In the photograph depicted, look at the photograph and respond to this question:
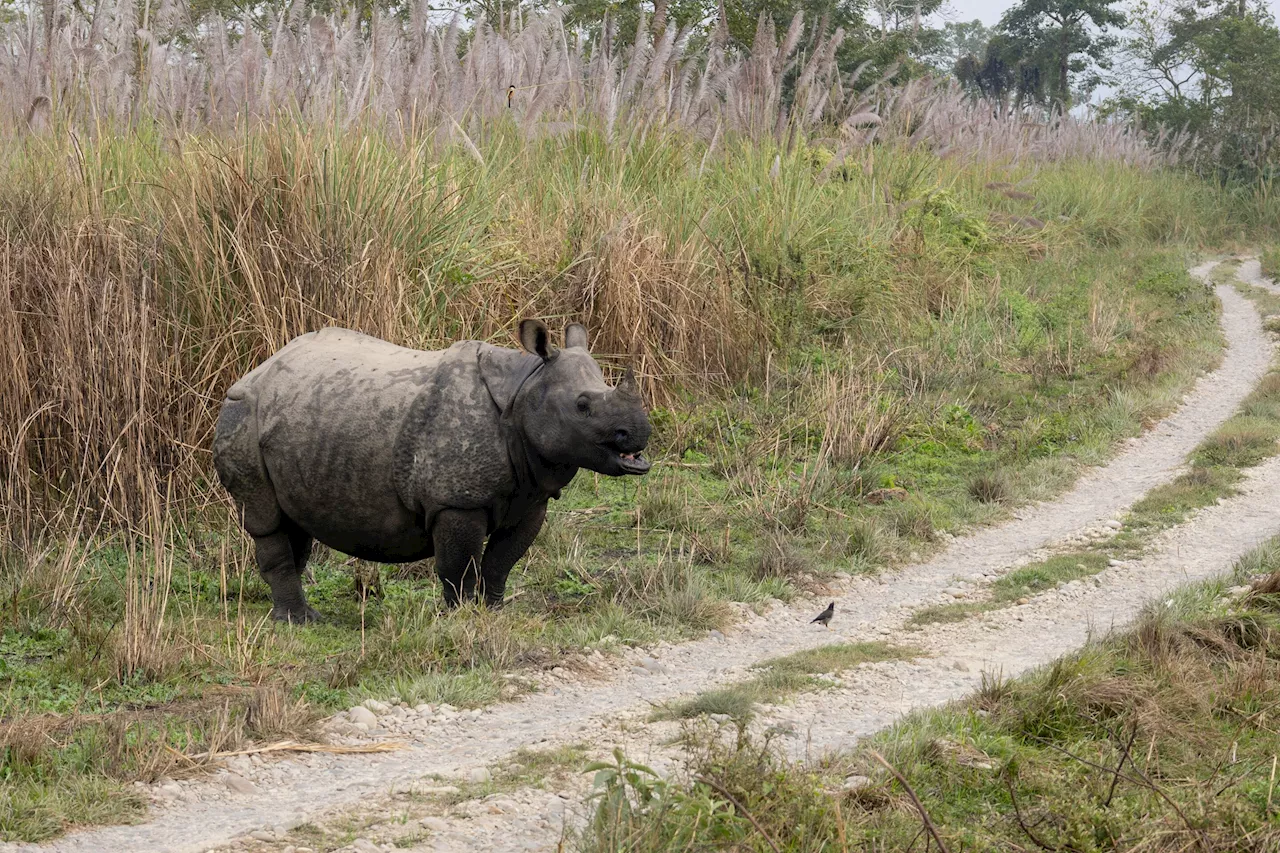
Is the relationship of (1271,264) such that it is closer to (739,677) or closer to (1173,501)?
(1173,501)

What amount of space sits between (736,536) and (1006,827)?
372 centimetres

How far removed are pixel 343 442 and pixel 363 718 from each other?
4.23ft

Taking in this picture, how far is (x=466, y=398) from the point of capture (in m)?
5.63

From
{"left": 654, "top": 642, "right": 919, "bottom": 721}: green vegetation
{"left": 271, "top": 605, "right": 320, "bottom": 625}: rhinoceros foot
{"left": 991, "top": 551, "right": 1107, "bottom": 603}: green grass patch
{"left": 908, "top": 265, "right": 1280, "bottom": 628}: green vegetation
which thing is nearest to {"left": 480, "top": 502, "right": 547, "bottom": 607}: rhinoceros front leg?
{"left": 271, "top": 605, "right": 320, "bottom": 625}: rhinoceros foot

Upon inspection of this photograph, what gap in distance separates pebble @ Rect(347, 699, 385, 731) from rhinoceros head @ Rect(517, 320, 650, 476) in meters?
1.24

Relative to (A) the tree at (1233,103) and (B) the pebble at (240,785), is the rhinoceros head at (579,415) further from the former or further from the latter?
(A) the tree at (1233,103)

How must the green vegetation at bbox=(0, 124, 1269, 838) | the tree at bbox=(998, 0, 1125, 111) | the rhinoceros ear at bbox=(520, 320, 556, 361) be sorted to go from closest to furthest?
1. the green vegetation at bbox=(0, 124, 1269, 838)
2. the rhinoceros ear at bbox=(520, 320, 556, 361)
3. the tree at bbox=(998, 0, 1125, 111)

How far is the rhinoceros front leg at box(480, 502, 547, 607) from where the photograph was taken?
594 centimetres

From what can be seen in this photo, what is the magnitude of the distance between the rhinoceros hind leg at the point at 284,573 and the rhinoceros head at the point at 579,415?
3.94ft

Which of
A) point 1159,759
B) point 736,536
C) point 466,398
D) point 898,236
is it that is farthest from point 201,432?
point 898,236

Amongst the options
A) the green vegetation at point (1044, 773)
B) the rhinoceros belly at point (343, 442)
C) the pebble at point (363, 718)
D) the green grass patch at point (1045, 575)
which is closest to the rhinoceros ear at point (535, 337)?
the rhinoceros belly at point (343, 442)

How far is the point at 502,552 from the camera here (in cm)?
595

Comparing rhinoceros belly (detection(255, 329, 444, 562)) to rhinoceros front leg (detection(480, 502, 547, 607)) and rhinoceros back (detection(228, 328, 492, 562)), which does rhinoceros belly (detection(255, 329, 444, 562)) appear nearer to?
rhinoceros back (detection(228, 328, 492, 562))

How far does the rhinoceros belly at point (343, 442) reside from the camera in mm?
5648
